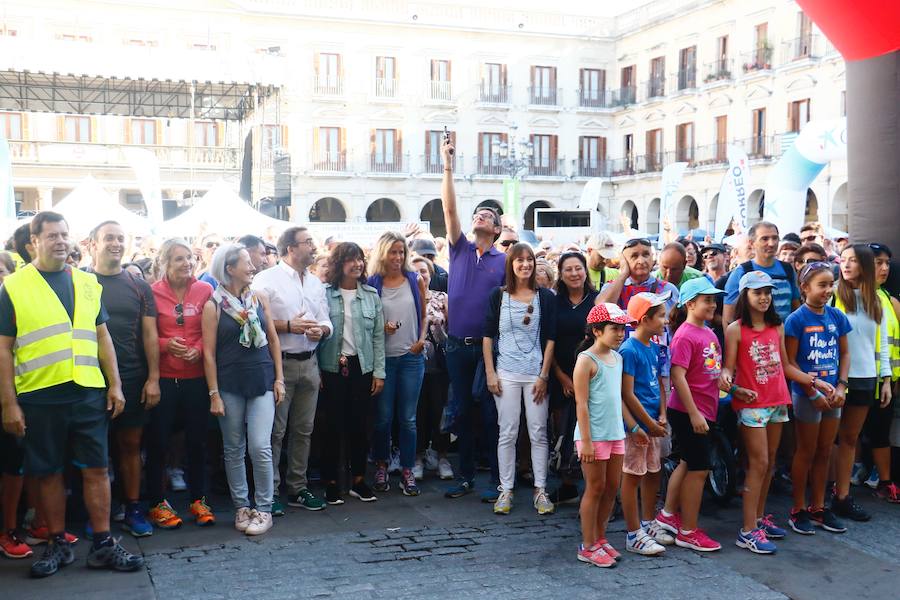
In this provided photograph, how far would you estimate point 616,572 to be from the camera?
15.4 ft

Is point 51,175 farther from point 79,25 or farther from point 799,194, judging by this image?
point 799,194

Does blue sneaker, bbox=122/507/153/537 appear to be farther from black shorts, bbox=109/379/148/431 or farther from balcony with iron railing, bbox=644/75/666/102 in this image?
balcony with iron railing, bbox=644/75/666/102

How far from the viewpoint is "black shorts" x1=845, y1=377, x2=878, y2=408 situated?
5.84m

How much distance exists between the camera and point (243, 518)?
5305mm

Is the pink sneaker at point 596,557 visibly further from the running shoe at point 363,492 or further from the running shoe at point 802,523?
the running shoe at point 363,492

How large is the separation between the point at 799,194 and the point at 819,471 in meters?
8.42

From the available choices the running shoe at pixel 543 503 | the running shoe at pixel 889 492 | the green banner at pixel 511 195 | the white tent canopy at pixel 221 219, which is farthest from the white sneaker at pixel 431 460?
the green banner at pixel 511 195

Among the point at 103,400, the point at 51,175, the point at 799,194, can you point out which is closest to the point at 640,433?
the point at 103,400

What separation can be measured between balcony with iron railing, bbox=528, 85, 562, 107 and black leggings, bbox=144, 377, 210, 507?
1427 inches

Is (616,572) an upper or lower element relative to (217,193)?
lower

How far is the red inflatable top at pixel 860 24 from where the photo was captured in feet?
19.9

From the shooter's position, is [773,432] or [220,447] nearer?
[773,432]

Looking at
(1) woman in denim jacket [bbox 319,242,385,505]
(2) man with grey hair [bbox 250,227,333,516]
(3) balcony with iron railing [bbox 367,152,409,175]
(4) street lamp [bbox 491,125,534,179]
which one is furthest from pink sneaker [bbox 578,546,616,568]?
(3) balcony with iron railing [bbox 367,152,409,175]

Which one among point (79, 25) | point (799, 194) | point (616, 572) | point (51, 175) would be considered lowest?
point (616, 572)
